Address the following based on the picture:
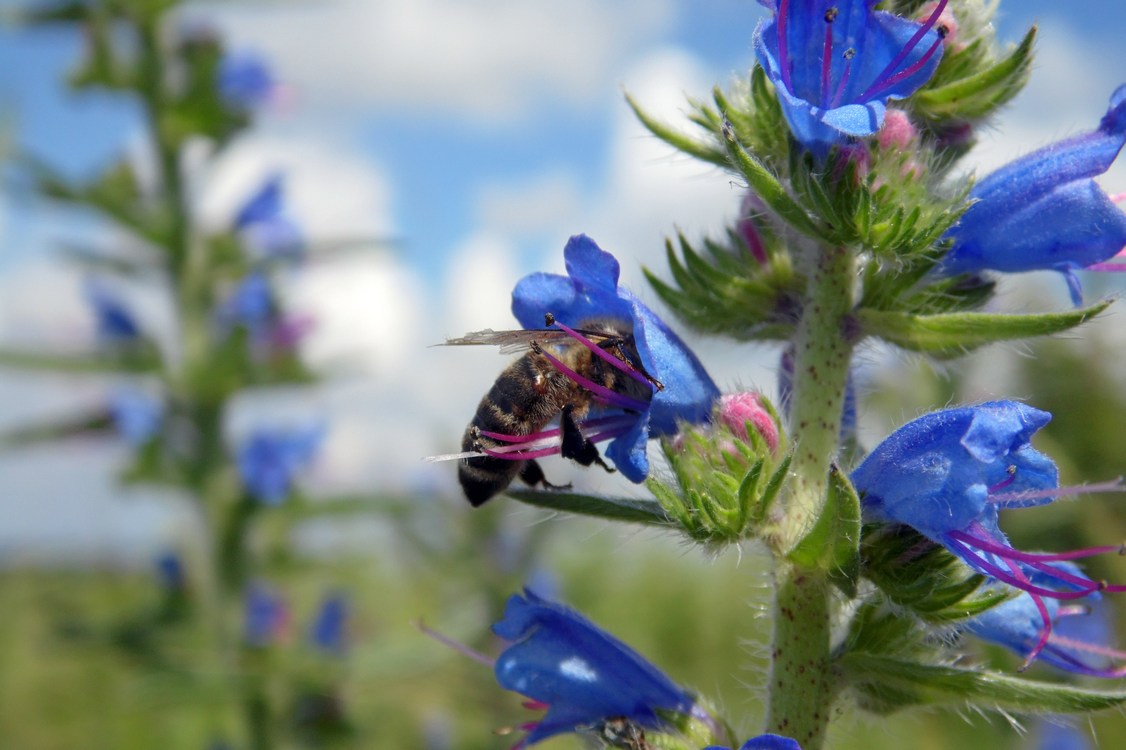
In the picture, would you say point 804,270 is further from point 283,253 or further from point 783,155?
point 283,253

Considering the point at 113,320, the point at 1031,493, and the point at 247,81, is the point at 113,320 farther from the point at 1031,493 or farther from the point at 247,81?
the point at 1031,493

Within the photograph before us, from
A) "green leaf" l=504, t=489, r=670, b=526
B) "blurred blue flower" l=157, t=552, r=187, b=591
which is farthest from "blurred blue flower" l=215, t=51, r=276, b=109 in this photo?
"green leaf" l=504, t=489, r=670, b=526

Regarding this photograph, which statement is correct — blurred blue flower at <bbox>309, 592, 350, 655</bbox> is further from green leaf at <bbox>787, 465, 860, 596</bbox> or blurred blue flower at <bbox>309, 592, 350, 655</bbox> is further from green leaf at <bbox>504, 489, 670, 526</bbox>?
green leaf at <bbox>787, 465, 860, 596</bbox>

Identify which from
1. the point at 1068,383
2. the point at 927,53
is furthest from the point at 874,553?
the point at 1068,383

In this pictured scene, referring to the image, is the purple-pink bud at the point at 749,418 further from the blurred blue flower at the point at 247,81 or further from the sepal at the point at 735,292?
the blurred blue flower at the point at 247,81

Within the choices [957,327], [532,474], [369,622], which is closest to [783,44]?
[957,327]

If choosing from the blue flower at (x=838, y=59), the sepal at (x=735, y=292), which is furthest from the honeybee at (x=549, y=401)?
the blue flower at (x=838, y=59)
